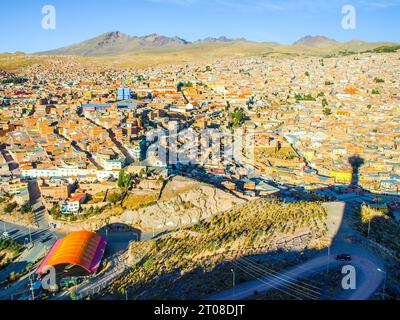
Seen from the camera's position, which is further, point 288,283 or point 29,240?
point 29,240

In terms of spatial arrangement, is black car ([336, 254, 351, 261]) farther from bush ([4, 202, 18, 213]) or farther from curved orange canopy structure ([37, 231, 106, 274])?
bush ([4, 202, 18, 213])

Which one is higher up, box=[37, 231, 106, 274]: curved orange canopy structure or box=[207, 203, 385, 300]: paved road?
box=[207, 203, 385, 300]: paved road

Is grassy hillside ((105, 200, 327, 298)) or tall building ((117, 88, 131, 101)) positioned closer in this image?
grassy hillside ((105, 200, 327, 298))

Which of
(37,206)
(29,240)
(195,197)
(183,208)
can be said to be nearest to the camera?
(29,240)

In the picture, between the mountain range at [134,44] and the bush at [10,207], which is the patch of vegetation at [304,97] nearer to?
the bush at [10,207]

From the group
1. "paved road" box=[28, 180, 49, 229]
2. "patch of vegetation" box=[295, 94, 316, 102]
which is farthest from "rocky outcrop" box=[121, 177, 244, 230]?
"patch of vegetation" box=[295, 94, 316, 102]

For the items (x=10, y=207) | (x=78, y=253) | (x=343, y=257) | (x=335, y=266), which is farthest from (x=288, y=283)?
(x=10, y=207)

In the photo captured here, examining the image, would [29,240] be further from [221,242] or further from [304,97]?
[304,97]
